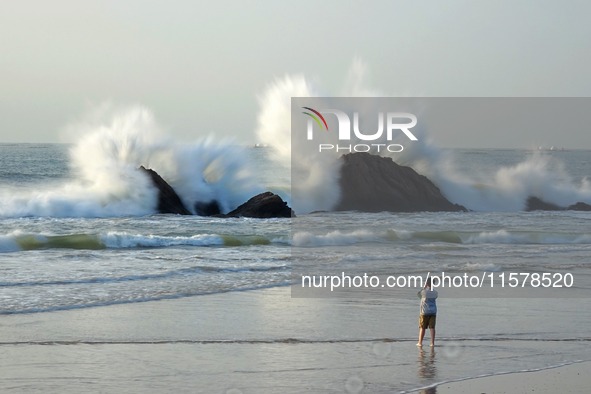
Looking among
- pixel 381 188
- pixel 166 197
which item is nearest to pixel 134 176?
pixel 166 197

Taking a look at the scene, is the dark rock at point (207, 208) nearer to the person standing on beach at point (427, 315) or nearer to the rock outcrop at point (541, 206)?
the rock outcrop at point (541, 206)

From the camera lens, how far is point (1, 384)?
9.28m

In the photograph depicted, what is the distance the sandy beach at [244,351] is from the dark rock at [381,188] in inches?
982

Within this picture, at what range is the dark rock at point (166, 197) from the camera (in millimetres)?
35375

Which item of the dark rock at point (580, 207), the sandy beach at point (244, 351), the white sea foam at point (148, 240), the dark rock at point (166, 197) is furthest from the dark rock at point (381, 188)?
the sandy beach at point (244, 351)

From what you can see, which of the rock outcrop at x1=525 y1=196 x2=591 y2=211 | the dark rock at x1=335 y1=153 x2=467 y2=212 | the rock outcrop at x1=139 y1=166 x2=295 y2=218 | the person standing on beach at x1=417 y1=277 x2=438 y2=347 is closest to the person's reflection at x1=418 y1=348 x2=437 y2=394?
the person standing on beach at x1=417 y1=277 x2=438 y2=347

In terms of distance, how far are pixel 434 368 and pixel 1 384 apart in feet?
15.1

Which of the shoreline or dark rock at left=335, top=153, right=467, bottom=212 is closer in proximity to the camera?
the shoreline

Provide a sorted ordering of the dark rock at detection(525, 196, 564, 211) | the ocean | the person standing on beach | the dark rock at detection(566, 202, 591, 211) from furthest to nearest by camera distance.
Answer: the dark rock at detection(566, 202, 591, 211)
the dark rock at detection(525, 196, 564, 211)
the ocean
the person standing on beach

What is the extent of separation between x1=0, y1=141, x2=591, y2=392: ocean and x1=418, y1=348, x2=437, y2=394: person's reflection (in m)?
0.03

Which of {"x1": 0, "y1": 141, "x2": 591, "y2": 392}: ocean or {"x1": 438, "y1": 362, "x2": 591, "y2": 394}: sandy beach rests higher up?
{"x1": 0, "y1": 141, "x2": 591, "y2": 392}: ocean

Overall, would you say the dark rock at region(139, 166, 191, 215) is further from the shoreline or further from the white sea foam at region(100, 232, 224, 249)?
the shoreline

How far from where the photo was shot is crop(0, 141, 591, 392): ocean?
1198 centimetres

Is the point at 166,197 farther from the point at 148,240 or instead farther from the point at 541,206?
the point at 541,206
